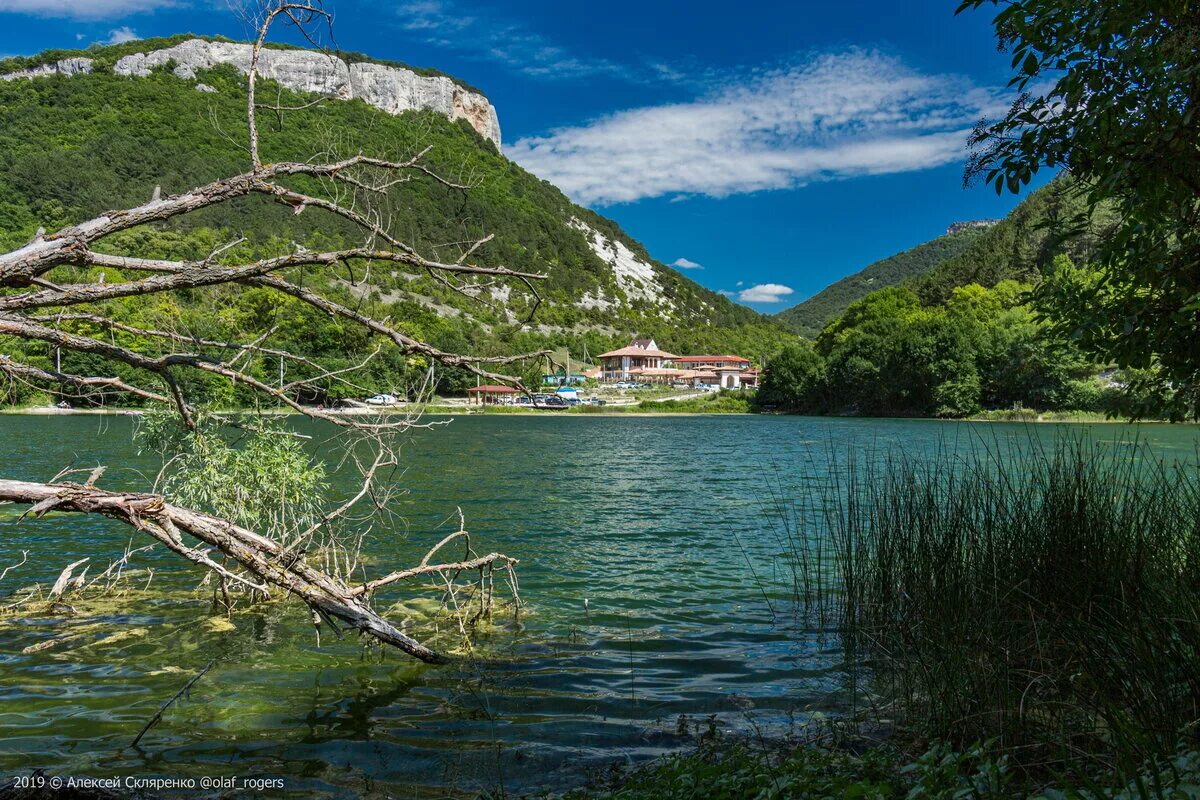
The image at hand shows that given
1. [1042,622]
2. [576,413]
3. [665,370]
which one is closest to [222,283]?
[1042,622]

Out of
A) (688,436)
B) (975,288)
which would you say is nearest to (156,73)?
(688,436)

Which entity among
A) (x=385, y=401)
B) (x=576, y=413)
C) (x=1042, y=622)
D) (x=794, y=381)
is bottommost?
(x=1042, y=622)

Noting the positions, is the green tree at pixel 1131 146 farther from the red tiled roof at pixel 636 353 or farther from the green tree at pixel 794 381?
the red tiled roof at pixel 636 353

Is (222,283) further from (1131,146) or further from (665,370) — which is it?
(665,370)

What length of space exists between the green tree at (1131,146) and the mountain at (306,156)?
3.22 metres

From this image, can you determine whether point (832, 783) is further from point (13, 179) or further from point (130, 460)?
point (13, 179)

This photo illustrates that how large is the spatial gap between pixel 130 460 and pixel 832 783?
91.5 feet

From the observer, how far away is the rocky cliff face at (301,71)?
17.4 feet

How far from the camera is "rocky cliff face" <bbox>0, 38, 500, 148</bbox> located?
5.29 metres

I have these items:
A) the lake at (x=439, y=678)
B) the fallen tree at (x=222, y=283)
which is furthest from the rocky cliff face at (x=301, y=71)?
the lake at (x=439, y=678)

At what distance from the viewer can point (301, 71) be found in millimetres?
10914

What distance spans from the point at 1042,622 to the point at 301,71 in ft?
37.7

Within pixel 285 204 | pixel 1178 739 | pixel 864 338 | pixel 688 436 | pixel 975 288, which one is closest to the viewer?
pixel 1178 739

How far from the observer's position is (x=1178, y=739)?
2881 mm
